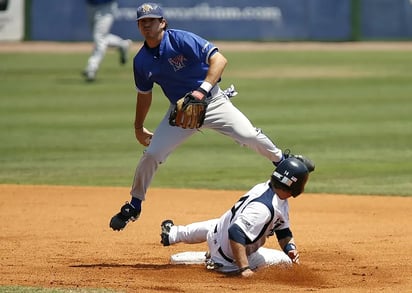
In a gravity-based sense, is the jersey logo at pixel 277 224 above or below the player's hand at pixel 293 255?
above

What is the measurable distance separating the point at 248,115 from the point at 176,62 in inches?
366

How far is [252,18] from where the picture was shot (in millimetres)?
27344

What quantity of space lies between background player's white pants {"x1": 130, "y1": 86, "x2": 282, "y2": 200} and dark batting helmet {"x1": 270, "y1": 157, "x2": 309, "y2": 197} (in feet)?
3.57

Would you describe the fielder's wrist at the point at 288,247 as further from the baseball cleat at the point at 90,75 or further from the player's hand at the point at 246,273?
the baseball cleat at the point at 90,75

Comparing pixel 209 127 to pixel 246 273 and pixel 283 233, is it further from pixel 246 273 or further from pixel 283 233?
pixel 246 273

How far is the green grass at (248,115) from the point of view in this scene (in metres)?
12.8

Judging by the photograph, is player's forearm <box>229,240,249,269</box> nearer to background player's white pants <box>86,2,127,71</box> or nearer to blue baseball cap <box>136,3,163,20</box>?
blue baseball cap <box>136,3,163,20</box>

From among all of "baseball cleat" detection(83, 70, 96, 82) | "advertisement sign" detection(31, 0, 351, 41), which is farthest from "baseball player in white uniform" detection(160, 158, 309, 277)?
"advertisement sign" detection(31, 0, 351, 41)

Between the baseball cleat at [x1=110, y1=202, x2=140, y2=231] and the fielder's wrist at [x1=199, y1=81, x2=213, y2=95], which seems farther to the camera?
the baseball cleat at [x1=110, y1=202, x2=140, y2=231]

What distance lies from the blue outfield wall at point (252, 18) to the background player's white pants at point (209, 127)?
750 inches

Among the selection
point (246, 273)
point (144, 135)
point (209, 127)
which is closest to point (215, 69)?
point (209, 127)

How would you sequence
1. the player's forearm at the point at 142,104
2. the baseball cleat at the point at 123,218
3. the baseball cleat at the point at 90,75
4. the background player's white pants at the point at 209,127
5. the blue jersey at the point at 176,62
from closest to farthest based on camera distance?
the blue jersey at the point at 176,62, the background player's white pants at the point at 209,127, the baseball cleat at the point at 123,218, the player's forearm at the point at 142,104, the baseball cleat at the point at 90,75

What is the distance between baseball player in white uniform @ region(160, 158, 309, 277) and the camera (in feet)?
23.4

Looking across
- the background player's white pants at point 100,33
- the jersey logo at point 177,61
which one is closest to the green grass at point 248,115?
the background player's white pants at point 100,33
